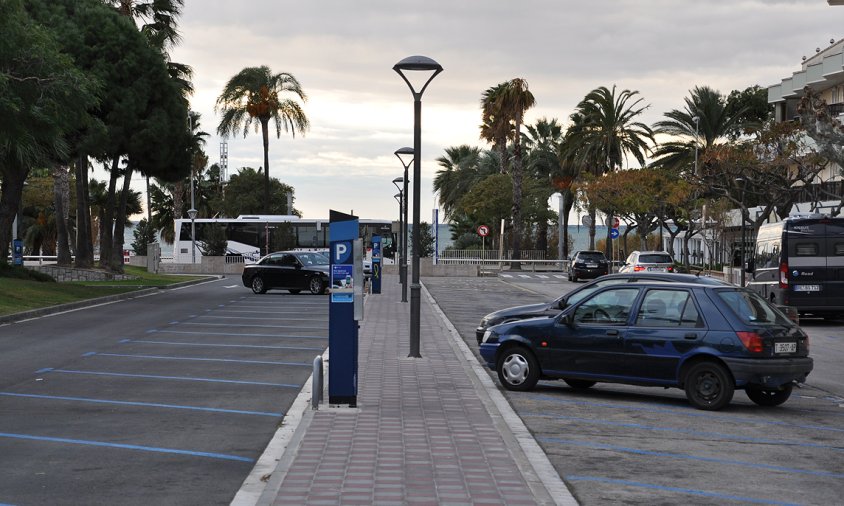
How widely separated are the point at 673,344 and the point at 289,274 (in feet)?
99.2

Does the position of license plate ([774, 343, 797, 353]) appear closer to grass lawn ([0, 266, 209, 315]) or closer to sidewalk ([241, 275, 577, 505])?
sidewalk ([241, 275, 577, 505])

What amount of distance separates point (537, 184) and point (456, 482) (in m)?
79.5

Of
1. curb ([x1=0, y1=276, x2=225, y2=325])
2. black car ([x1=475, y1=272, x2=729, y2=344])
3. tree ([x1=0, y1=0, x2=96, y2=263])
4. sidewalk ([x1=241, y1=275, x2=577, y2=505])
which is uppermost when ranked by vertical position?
tree ([x1=0, y1=0, x2=96, y2=263])

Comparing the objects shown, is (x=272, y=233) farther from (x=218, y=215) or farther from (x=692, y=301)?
(x=692, y=301)

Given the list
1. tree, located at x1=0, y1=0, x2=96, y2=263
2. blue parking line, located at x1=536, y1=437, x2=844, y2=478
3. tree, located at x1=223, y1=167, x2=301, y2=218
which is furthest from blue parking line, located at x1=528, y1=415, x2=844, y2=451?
tree, located at x1=223, y1=167, x2=301, y2=218

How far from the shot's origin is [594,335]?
13.6 m

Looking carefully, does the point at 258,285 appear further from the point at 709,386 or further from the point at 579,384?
the point at 709,386

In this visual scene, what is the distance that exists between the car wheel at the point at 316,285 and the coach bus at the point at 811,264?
18188 mm

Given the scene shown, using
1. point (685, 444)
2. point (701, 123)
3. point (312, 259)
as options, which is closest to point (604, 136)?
point (701, 123)

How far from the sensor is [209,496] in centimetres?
811

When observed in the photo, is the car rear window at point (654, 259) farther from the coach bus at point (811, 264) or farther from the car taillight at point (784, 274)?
the car taillight at point (784, 274)

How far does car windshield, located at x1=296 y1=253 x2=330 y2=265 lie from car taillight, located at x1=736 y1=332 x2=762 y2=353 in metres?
30.7

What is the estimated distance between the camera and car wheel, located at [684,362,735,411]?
12.7 metres

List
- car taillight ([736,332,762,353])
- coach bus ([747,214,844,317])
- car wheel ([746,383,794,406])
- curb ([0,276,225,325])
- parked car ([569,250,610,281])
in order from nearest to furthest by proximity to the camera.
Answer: car taillight ([736,332,762,353]) < car wheel ([746,383,794,406]) < curb ([0,276,225,325]) < coach bus ([747,214,844,317]) < parked car ([569,250,610,281])
